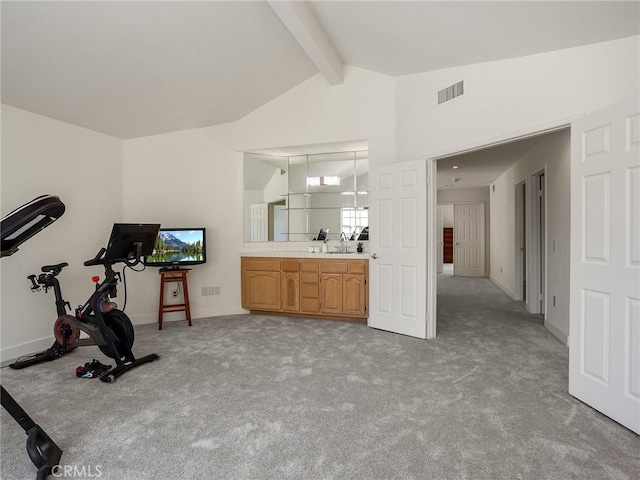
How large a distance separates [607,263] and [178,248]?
4393mm

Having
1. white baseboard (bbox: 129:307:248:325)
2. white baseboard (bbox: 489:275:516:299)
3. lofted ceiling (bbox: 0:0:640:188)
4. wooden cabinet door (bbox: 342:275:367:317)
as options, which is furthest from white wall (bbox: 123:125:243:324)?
white baseboard (bbox: 489:275:516:299)

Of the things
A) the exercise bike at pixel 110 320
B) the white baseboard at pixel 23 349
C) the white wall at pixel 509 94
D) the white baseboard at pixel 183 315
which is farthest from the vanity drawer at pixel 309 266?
the white baseboard at pixel 23 349

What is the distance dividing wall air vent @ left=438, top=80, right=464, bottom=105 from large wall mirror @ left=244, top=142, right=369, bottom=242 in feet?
4.75

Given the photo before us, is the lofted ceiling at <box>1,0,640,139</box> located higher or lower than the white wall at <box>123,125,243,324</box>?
higher

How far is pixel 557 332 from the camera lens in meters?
3.76

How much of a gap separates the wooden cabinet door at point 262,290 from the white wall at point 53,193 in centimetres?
193

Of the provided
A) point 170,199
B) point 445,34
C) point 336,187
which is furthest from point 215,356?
point 445,34

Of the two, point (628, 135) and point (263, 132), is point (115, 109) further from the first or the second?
point (628, 135)

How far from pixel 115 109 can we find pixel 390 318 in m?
4.04

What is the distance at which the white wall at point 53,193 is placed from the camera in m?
3.32

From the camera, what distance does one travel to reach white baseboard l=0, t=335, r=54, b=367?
326cm

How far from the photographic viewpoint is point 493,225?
26.2ft

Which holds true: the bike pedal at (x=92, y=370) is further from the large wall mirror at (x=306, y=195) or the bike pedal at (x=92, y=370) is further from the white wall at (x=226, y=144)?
the large wall mirror at (x=306, y=195)

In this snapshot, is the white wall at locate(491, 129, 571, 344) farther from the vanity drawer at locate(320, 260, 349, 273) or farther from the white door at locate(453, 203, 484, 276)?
the white door at locate(453, 203, 484, 276)
